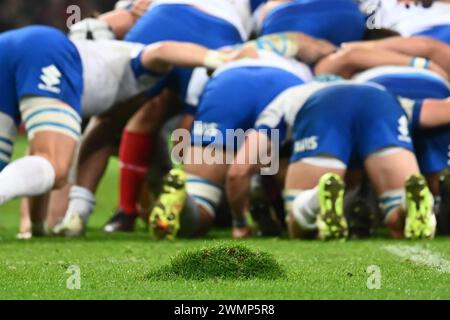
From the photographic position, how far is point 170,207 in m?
5.38

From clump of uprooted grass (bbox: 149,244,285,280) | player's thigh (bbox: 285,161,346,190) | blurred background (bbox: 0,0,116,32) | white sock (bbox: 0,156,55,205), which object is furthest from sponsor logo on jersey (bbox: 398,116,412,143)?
blurred background (bbox: 0,0,116,32)

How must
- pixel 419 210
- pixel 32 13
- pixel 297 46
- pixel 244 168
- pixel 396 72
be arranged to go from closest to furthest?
pixel 419 210 → pixel 244 168 → pixel 396 72 → pixel 297 46 → pixel 32 13

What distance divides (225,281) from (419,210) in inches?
72.8

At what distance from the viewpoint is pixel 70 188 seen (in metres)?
6.29

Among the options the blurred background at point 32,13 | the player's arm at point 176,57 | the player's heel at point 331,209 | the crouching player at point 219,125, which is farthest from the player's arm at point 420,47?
the blurred background at point 32,13

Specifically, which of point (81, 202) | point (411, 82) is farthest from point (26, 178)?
point (411, 82)

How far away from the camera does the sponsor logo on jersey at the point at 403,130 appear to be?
17.7 ft

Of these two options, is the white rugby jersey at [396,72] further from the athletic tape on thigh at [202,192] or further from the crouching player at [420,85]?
the athletic tape on thigh at [202,192]

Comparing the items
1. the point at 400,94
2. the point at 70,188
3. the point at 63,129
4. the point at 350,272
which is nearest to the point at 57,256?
the point at 63,129

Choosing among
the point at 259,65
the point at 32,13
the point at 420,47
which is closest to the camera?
the point at 259,65

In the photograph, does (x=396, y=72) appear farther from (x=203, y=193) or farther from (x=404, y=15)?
(x=203, y=193)

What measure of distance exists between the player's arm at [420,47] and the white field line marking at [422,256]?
1.65 m
